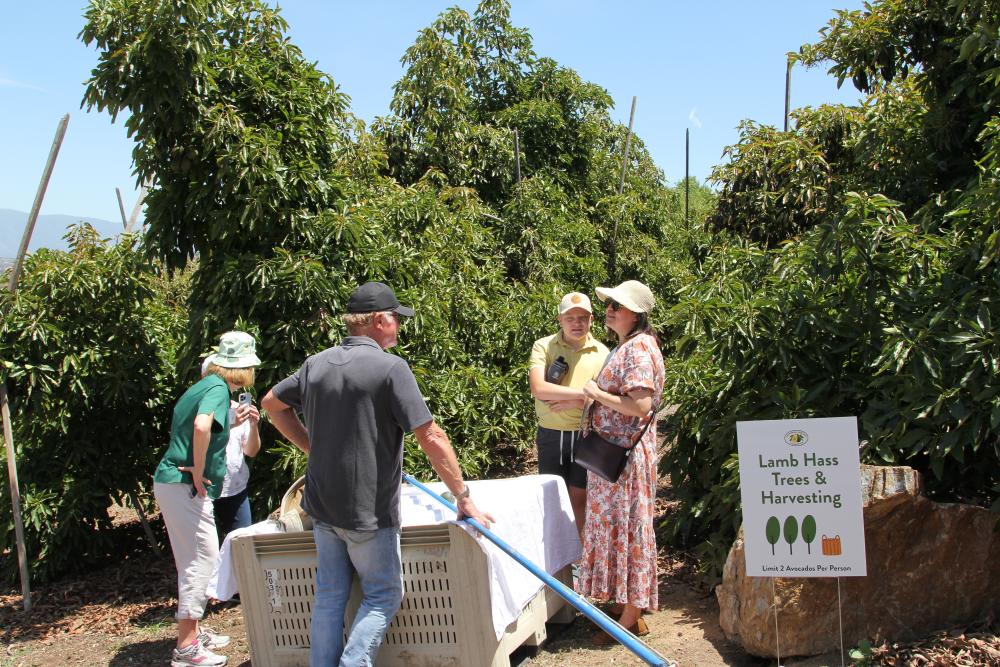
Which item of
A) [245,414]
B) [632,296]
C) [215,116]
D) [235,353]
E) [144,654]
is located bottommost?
[144,654]

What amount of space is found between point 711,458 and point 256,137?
3533 mm

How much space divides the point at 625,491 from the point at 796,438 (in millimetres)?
1066

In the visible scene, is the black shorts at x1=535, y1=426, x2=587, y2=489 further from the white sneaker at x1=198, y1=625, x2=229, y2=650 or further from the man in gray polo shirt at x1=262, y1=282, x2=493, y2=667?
the white sneaker at x1=198, y1=625, x2=229, y2=650

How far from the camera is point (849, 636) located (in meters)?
4.00

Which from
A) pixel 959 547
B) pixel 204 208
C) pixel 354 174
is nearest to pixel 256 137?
pixel 204 208

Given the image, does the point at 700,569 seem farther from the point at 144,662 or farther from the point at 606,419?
the point at 144,662

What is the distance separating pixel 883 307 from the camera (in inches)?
178

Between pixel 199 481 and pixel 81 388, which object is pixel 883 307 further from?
pixel 81 388

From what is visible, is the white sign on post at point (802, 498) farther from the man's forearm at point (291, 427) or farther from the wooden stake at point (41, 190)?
the wooden stake at point (41, 190)

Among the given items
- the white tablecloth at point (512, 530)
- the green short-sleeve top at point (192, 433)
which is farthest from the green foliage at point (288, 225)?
the white tablecloth at point (512, 530)

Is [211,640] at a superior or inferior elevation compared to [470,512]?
inferior

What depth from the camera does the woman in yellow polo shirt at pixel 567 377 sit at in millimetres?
4848

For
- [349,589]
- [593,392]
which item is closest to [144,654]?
[349,589]

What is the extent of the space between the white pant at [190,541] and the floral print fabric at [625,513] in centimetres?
198
